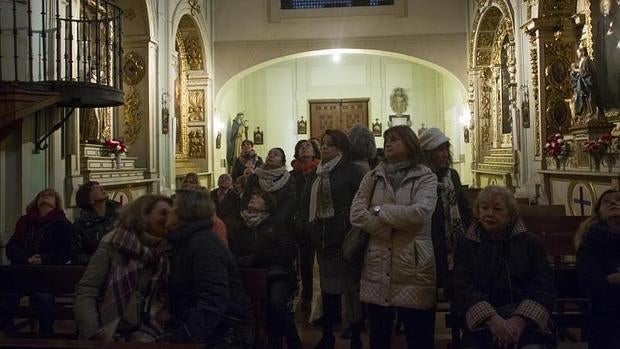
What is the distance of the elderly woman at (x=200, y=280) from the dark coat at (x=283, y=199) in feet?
4.21

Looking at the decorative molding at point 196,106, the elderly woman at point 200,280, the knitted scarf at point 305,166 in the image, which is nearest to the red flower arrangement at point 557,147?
the knitted scarf at point 305,166

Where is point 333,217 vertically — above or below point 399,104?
below

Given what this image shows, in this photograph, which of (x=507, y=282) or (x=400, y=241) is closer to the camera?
(x=507, y=282)

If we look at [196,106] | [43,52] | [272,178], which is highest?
[196,106]

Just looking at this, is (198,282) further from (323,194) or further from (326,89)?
(326,89)

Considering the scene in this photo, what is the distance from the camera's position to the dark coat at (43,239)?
14.5 feet

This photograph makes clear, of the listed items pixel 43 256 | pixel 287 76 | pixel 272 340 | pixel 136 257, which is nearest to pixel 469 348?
pixel 272 340

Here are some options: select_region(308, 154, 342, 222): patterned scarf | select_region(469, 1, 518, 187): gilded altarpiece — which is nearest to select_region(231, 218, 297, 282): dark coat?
select_region(308, 154, 342, 222): patterned scarf

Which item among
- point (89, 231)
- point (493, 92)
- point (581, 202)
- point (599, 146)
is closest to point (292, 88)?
point (493, 92)

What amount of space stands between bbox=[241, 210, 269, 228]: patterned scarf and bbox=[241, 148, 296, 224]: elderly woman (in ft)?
0.70

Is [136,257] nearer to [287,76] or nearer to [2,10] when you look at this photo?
[2,10]

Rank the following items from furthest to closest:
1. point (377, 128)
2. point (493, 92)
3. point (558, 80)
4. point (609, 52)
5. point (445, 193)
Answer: point (377, 128), point (493, 92), point (558, 80), point (609, 52), point (445, 193)

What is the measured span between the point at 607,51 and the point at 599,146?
1525 millimetres

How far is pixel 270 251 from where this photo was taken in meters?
3.79
